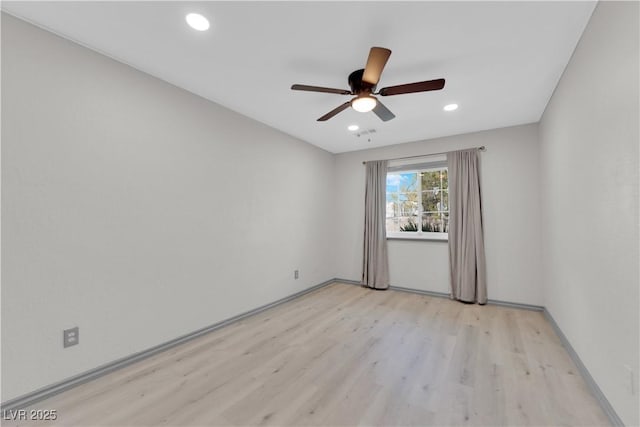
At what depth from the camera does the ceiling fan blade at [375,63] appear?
1.67 m

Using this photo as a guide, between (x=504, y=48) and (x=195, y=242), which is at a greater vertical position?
(x=504, y=48)

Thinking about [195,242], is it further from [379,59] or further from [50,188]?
[379,59]

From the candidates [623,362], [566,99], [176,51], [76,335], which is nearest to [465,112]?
[566,99]

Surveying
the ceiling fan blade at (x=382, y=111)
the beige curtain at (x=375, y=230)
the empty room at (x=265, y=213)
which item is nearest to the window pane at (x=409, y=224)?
the beige curtain at (x=375, y=230)

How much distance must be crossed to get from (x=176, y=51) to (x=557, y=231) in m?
3.85

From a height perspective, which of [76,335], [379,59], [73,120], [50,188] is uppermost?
[379,59]

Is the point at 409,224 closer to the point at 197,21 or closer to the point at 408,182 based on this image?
the point at 408,182

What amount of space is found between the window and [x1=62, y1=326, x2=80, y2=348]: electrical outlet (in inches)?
161

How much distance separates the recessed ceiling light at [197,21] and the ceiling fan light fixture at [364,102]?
3.92 ft

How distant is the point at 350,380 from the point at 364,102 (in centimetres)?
220

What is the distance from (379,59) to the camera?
69.2 inches

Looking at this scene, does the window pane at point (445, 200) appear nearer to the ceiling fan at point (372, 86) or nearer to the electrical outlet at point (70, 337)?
the ceiling fan at point (372, 86)

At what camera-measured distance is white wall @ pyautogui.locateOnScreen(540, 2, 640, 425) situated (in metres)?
1.33

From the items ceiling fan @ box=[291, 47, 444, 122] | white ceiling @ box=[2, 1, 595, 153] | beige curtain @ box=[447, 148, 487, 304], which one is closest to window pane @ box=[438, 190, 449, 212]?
beige curtain @ box=[447, 148, 487, 304]
